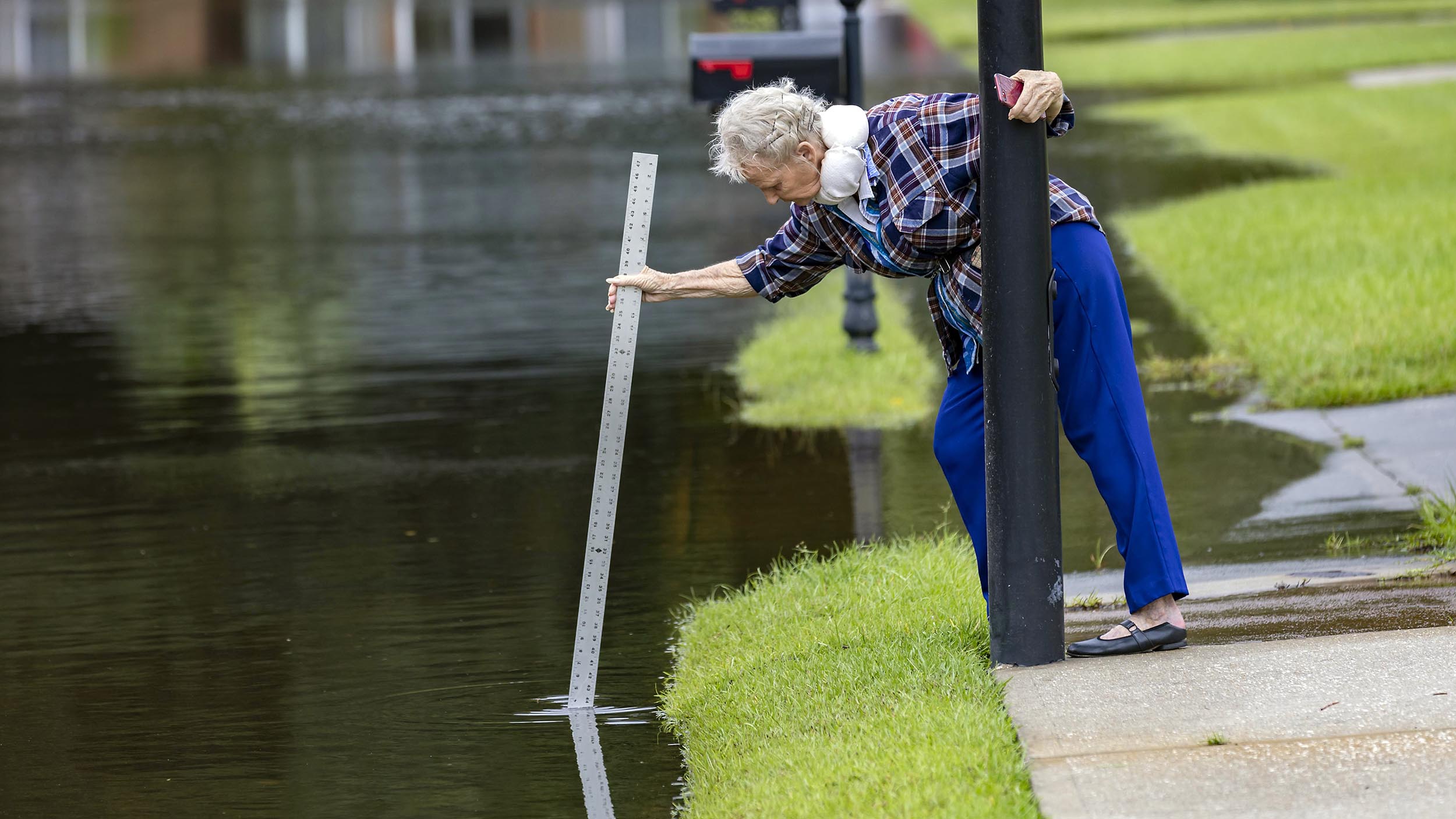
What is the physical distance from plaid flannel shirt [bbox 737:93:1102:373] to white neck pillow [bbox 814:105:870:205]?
0.03 m

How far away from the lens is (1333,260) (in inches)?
443

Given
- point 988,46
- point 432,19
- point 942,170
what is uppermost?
point 432,19

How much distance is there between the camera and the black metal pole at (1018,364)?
447 centimetres

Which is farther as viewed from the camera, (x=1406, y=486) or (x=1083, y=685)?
(x=1406, y=486)

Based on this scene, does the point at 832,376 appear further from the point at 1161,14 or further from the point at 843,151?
the point at 1161,14

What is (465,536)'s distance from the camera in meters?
7.30

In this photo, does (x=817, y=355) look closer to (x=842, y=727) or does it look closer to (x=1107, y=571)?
(x=1107, y=571)

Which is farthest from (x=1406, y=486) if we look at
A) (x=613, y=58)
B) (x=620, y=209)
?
(x=613, y=58)

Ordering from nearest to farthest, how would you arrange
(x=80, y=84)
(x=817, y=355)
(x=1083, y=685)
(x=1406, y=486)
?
(x=1083, y=685), (x=1406, y=486), (x=817, y=355), (x=80, y=84)

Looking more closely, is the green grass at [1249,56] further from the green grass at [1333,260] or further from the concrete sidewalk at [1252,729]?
the concrete sidewalk at [1252,729]

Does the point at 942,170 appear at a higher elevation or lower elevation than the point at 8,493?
higher

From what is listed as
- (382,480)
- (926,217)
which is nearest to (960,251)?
(926,217)

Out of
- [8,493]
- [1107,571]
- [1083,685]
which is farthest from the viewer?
[8,493]

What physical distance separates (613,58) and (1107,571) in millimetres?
31950
